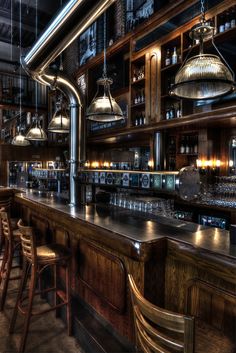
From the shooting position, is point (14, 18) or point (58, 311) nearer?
point (58, 311)

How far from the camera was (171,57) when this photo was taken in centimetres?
436

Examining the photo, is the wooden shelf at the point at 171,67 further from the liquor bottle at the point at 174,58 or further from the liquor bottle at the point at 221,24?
the liquor bottle at the point at 221,24

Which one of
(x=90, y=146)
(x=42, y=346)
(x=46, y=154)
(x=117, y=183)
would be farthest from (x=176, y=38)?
(x=46, y=154)

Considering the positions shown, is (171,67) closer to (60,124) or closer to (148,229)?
(60,124)

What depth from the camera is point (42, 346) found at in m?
2.23

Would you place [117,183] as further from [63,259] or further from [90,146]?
[90,146]

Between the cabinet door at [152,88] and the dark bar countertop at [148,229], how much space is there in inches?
92.6

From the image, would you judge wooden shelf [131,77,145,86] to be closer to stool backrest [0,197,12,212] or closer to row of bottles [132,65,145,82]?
row of bottles [132,65,145,82]

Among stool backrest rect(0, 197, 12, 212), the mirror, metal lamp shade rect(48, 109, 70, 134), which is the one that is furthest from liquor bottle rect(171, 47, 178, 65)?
stool backrest rect(0, 197, 12, 212)

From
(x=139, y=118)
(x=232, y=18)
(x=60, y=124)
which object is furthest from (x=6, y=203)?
(x=232, y=18)

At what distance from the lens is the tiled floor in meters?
2.20

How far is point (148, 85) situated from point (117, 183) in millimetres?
2722

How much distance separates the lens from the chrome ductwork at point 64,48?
1.80 m

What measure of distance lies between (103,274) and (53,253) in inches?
19.0
